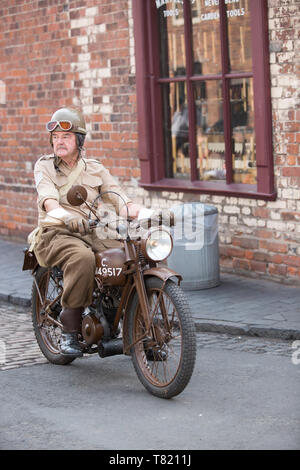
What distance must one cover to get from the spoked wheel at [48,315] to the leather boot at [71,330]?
0.34m

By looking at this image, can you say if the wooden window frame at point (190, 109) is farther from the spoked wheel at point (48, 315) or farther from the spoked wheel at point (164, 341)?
the spoked wheel at point (164, 341)

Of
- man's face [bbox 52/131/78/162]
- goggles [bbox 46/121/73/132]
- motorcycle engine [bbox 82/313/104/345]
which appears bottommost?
motorcycle engine [bbox 82/313/104/345]

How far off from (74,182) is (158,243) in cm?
96

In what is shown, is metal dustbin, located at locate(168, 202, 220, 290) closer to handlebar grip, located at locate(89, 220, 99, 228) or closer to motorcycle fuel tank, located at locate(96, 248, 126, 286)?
motorcycle fuel tank, located at locate(96, 248, 126, 286)

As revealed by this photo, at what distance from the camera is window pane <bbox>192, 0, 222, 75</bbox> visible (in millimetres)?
9805

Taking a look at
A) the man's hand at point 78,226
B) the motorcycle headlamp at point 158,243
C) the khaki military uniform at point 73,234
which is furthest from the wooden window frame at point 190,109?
the man's hand at point 78,226

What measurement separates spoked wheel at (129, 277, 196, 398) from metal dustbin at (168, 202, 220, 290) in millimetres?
3175

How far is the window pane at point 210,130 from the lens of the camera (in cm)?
998

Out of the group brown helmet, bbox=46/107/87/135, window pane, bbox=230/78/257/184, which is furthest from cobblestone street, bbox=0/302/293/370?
window pane, bbox=230/78/257/184

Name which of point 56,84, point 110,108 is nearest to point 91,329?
point 110,108

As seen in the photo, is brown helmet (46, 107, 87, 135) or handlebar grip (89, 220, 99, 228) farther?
brown helmet (46, 107, 87, 135)

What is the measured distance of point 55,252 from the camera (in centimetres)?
629

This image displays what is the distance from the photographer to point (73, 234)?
252 inches

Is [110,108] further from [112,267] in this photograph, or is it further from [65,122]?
[112,267]
